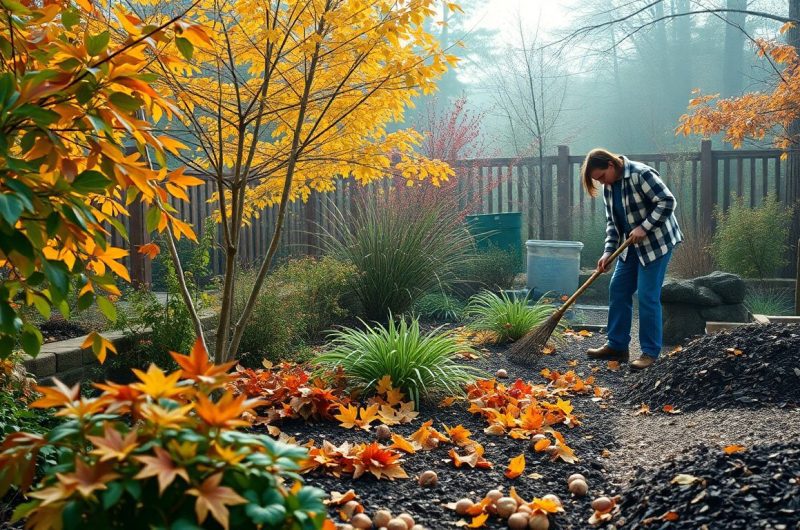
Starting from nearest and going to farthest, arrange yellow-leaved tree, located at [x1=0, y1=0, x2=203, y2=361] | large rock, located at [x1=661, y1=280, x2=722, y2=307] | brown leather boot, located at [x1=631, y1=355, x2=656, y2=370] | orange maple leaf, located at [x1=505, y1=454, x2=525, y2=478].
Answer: yellow-leaved tree, located at [x1=0, y1=0, x2=203, y2=361], orange maple leaf, located at [x1=505, y1=454, x2=525, y2=478], brown leather boot, located at [x1=631, y1=355, x2=656, y2=370], large rock, located at [x1=661, y1=280, x2=722, y2=307]

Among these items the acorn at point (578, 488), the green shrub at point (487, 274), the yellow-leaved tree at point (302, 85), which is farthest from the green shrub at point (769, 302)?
the acorn at point (578, 488)

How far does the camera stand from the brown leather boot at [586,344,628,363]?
5.91 metres

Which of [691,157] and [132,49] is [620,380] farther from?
[691,157]

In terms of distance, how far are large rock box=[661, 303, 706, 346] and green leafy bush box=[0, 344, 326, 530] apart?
20.1ft

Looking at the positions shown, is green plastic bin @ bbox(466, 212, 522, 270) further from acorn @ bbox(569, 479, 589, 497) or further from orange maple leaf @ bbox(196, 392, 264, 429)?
orange maple leaf @ bbox(196, 392, 264, 429)

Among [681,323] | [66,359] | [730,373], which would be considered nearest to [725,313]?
[681,323]

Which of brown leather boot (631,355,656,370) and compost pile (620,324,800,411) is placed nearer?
compost pile (620,324,800,411)

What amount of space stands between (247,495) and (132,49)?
1.16 meters

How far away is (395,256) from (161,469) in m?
5.85

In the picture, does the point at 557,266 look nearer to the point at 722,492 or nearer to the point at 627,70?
the point at 722,492

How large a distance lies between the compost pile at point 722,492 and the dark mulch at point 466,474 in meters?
0.27

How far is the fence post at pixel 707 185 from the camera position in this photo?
37.0 feet

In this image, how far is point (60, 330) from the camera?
5.11 metres

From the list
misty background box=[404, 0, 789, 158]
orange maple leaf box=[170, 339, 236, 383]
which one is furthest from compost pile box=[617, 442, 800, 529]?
misty background box=[404, 0, 789, 158]
